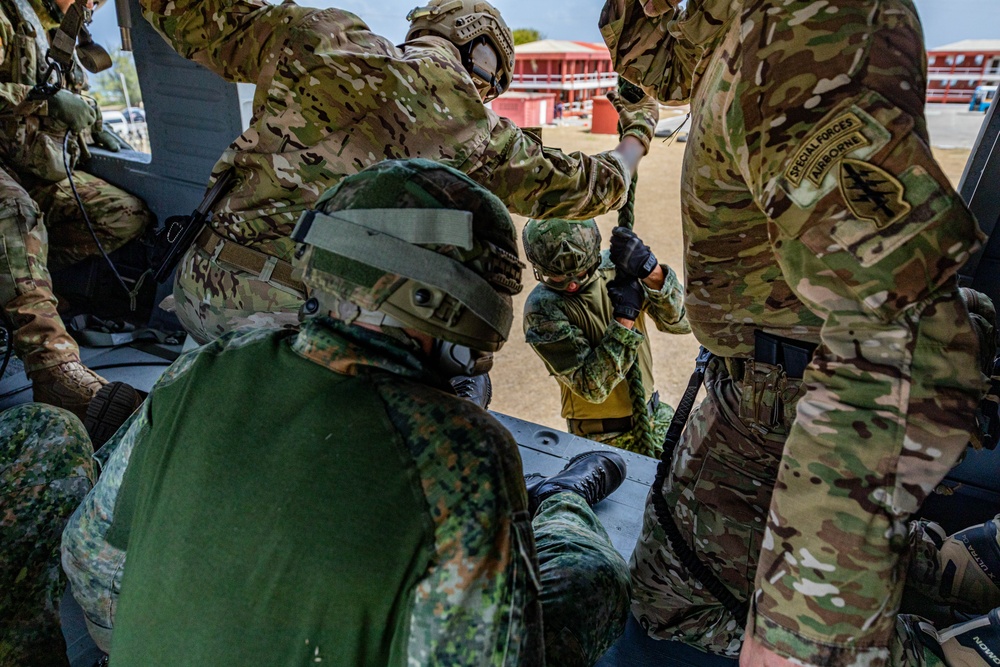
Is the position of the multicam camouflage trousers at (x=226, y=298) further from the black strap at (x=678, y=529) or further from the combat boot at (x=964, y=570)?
the combat boot at (x=964, y=570)

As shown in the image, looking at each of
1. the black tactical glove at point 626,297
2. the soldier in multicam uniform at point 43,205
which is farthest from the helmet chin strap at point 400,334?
the soldier in multicam uniform at point 43,205

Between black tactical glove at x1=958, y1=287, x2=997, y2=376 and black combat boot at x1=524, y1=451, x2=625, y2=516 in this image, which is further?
black combat boot at x1=524, y1=451, x2=625, y2=516

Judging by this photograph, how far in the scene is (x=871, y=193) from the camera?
0.98 m

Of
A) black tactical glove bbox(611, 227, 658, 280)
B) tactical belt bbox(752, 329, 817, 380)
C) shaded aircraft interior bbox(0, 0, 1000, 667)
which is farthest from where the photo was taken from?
black tactical glove bbox(611, 227, 658, 280)

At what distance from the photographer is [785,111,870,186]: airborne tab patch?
3.21ft

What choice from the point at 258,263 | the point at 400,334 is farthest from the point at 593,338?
the point at 400,334

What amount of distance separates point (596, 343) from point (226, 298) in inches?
80.9

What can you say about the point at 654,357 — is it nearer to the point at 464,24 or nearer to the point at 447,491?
the point at 464,24

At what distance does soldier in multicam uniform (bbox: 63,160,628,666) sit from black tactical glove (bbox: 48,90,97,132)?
133 inches

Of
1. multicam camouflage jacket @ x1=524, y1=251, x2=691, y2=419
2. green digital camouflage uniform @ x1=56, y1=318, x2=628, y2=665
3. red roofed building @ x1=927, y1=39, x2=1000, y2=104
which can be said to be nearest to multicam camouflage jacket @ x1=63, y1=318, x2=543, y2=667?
green digital camouflage uniform @ x1=56, y1=318, x2=628, y2=665

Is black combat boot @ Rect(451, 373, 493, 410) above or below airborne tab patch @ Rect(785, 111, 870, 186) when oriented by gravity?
below

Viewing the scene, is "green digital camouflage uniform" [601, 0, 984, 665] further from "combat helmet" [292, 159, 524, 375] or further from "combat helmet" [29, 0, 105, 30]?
"combat helmet" [29, 0, 105, 30]

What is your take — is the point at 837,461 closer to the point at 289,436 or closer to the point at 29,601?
the point at 289,436

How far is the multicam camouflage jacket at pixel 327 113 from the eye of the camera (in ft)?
6.83
